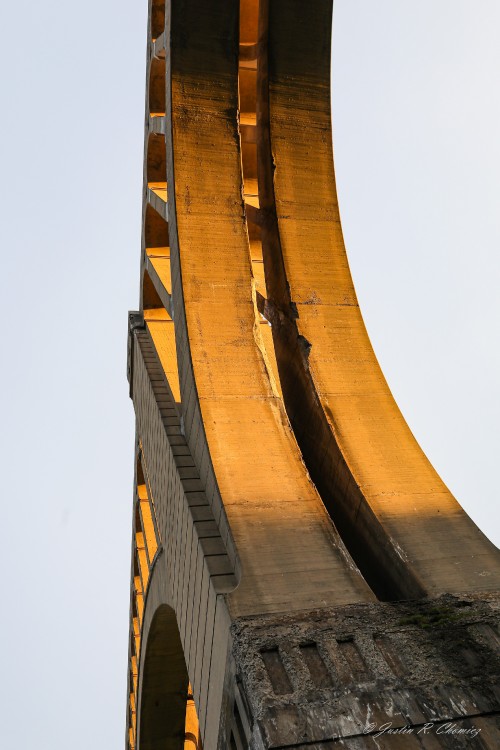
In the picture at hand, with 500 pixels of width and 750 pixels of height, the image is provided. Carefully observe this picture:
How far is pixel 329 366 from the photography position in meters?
10.1

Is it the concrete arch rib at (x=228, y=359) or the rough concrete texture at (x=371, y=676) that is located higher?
the concrete arch rib at (x=228, y=359)

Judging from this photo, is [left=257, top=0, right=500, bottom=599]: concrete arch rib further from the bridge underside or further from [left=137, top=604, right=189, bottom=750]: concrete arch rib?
[left=137, top=604, right=189, bottom=750]: concrete arch rib

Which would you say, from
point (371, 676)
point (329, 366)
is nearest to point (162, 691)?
point (329, 366)

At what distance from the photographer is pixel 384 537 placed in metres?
8.11

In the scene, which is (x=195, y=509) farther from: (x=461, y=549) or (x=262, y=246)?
(x=262, y=246)

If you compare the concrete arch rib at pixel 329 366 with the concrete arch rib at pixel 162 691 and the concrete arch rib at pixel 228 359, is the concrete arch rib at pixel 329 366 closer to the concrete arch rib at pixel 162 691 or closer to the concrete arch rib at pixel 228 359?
the concrete arch rib at pixel 228 359

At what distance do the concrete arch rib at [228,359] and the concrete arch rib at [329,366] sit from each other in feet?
2.53

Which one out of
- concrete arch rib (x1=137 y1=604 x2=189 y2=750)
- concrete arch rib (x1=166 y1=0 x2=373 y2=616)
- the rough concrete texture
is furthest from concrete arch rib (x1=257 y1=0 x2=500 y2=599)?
concrete arch rib (x1=137 y1=604 x2=189 y2=750)

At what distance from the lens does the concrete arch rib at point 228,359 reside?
7.21 m

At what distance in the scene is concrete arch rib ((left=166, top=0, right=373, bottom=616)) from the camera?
284 inches

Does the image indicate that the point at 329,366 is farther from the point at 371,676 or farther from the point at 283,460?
the point at 371,676

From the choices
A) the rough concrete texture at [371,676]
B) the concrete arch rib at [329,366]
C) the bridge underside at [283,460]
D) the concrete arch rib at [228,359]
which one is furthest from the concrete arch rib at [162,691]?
the rough concrete texture at [371,676]

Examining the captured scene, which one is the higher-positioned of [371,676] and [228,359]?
Answer: [228,359]

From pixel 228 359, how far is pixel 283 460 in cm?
173
